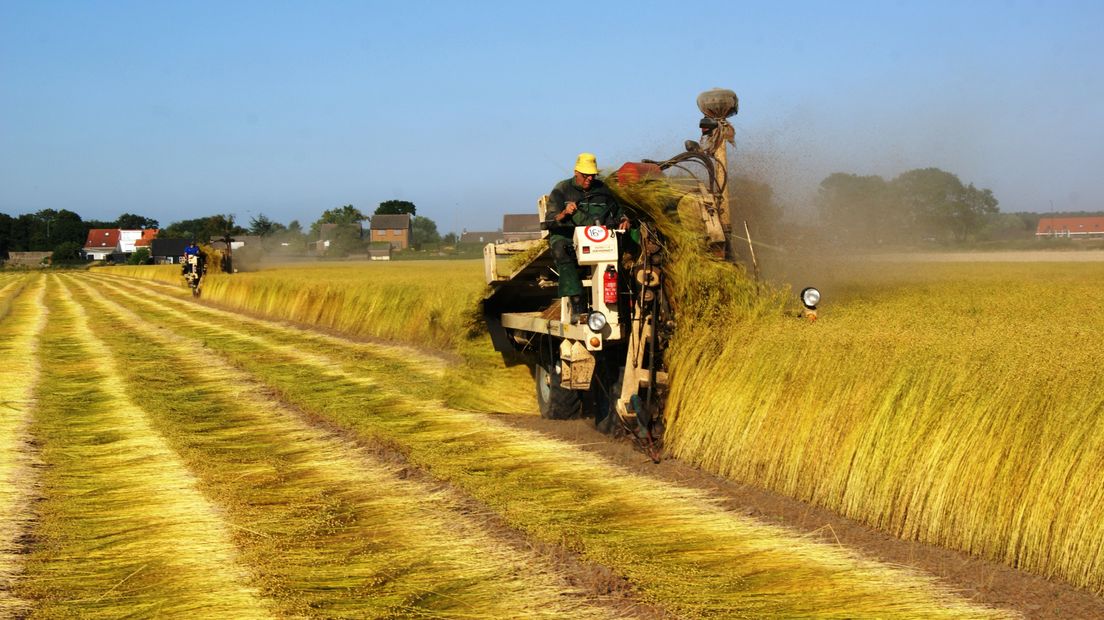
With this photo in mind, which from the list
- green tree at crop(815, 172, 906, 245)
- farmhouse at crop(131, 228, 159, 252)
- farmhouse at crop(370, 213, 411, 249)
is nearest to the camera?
green tree at crop(815, 172, 906, 245)

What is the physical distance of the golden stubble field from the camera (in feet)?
17.5

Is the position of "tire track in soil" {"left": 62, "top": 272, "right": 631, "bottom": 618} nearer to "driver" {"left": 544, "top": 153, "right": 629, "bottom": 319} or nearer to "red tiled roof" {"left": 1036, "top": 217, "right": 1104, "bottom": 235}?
"driver" {"left": 544, "top": 153, "right": 629, "bottom": 319}

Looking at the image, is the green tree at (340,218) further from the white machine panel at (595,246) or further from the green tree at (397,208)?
the white machine panel at (595,246)

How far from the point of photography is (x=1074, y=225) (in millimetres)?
106500

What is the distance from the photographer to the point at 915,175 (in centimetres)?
1764

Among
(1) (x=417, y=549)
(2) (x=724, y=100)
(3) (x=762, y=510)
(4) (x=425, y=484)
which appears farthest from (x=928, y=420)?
(2) (x=724, y=100)

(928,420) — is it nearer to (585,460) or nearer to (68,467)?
(585,460)

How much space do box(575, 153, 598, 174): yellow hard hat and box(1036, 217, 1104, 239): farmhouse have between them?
319 feet

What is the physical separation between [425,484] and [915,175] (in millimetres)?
12474

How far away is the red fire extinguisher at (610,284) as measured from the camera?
8.74m

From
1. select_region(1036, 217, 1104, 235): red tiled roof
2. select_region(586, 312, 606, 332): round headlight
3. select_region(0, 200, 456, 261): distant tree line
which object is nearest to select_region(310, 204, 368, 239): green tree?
select_region(0, 200, 456, 261): distant tree line

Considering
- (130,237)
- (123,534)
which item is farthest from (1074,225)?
(130,237)

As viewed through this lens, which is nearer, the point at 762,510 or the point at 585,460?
the point at 762,510

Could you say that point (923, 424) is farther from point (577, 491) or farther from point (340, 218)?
point (340, 218)
